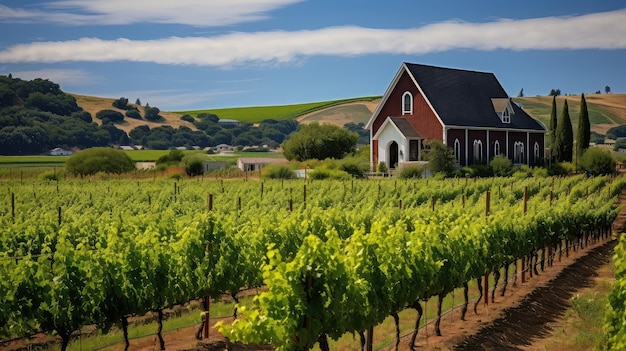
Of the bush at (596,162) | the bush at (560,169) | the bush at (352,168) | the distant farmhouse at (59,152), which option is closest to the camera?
the bush at (352,168)

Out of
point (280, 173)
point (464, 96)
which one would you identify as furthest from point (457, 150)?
point (280, 173)

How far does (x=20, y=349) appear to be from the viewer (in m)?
13.1

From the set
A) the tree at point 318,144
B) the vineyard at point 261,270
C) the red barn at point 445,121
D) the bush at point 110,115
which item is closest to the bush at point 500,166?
the red barn at point 445,121

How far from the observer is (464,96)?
57.7m

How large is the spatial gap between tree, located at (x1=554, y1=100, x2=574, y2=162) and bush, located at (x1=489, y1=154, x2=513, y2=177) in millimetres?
11145

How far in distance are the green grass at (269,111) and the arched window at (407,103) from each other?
119369 mm

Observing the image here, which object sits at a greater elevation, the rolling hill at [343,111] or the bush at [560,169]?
the rolling hill at [343,111]

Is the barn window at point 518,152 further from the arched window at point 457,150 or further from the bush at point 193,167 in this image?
the bush at point 193,167

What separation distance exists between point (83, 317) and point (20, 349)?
2827 mm

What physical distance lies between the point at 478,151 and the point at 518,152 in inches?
236

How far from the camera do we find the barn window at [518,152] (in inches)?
2345

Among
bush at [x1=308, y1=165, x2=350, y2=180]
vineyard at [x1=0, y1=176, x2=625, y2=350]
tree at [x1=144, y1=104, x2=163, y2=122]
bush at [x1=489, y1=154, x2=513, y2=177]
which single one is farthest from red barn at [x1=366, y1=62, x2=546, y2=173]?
tree at [x1=144, y1=104, x2=163, y2=122]

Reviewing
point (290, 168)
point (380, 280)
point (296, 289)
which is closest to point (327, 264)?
point (296, 289)

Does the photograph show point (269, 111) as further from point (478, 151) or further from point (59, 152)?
point (478, 151)
